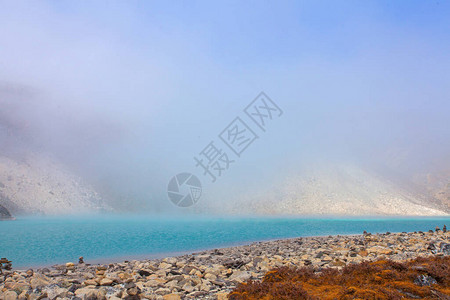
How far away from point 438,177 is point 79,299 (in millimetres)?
125106

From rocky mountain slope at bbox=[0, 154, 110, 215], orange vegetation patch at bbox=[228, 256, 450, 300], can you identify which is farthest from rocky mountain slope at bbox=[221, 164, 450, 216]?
orange vegetation patch at bbox=[228, 256, 450, 300]

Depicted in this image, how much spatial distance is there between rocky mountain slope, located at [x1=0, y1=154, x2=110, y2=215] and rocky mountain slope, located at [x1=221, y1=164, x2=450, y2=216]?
141ft

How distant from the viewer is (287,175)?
9631cm

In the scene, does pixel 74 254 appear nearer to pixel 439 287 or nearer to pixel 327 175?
pixel 439 287

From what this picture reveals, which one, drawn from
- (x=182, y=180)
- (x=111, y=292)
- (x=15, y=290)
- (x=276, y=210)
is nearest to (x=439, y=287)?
(x=111, y=292)

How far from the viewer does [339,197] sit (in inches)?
3219

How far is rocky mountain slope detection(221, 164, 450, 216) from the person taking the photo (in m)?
77.6

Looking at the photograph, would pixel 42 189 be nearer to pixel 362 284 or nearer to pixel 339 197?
pixel 339 197

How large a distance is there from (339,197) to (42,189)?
82326 mm

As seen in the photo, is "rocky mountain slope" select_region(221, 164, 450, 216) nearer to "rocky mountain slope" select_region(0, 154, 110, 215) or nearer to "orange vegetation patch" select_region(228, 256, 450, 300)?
"rocky mountain slope" select_region(0, 154, 110, 215)

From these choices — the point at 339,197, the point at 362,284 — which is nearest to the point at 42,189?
the point at 339,197

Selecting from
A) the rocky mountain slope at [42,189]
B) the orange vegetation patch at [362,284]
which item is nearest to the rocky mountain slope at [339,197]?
the rocky mountain slope at [42,189]

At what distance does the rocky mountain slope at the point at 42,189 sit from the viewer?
71.5 meters

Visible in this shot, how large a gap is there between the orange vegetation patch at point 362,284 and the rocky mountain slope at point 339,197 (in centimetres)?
7339
